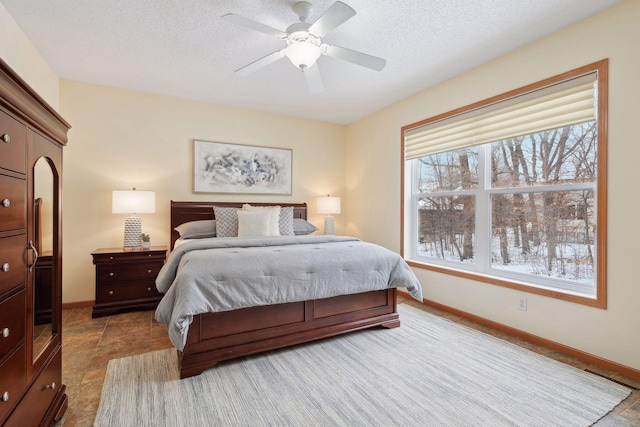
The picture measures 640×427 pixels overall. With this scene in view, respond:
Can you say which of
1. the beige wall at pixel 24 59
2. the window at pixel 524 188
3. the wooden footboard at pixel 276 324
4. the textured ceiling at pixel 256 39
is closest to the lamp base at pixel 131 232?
the beige wall at pixel 24 59

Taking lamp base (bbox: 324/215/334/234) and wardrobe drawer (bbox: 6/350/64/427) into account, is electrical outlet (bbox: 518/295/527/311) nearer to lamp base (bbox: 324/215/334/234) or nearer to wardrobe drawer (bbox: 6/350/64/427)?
lamp base (bbox: 324/215/334/234)

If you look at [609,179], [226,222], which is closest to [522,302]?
[609,179]

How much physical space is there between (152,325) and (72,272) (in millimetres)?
1336

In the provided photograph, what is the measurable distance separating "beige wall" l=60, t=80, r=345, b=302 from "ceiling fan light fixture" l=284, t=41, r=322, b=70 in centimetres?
224

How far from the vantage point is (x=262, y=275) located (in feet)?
7.46

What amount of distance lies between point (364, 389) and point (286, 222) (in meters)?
2.39

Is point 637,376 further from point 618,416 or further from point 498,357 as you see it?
point 498,357

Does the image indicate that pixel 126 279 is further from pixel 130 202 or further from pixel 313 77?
pixel 313 77

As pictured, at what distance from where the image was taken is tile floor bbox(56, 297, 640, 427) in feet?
5.66

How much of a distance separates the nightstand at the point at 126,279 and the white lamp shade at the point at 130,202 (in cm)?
43

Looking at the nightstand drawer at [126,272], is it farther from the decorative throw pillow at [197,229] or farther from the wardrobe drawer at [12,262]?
the wardrobe drawer at [12,262]

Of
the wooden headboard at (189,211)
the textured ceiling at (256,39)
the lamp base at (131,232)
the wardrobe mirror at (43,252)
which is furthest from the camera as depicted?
the wooden headboard at (189,211)

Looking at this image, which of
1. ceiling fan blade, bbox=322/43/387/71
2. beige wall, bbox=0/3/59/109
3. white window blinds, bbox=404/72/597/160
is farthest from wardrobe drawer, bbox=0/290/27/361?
white window blinds, bbox=404/72/597/160

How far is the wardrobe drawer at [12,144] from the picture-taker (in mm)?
1093
